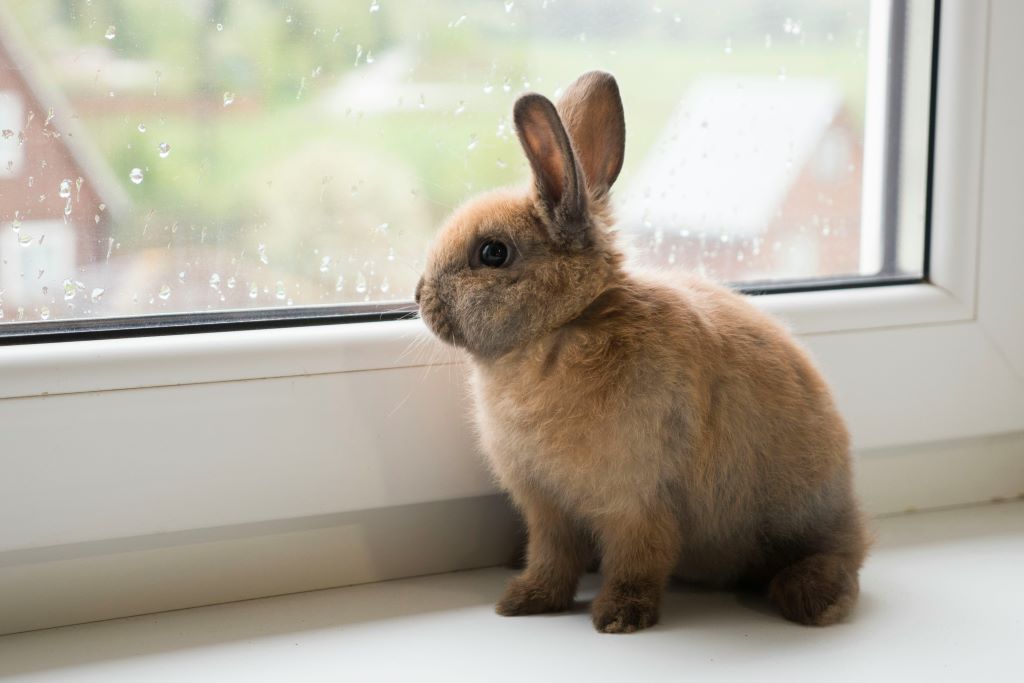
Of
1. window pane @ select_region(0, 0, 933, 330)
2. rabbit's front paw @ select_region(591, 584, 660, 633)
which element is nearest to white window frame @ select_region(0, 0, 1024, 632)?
window pane @ select_region(0, 0, 933, 330)

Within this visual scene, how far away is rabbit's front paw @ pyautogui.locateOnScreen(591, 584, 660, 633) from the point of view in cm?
97

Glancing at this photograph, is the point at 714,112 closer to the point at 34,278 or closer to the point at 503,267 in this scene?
the point at 503,267

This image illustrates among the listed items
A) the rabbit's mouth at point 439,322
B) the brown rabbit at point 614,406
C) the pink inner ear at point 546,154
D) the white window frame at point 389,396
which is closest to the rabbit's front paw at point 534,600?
the brown rabbit at point 614,406

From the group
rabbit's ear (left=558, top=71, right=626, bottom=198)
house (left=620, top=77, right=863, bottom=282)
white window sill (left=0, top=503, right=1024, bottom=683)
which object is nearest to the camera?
white window sill (left=0, top=503, right=1024, bottom=683)

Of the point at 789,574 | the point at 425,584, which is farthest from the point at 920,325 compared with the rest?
the point at 425,584

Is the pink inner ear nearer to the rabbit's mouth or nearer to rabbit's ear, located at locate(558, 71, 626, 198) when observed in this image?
rabbit's ear, located at locate(558, 71, 626, 198)

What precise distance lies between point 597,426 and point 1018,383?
0.66 metres

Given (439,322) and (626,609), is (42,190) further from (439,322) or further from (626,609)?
(626,609)

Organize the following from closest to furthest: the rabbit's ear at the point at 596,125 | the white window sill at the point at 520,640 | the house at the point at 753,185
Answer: the white window sill at the point at 520,640, the rabbit's ear at the point at 596,125, the house at the point at 753,185

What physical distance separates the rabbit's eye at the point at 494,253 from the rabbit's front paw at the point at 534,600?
307mm

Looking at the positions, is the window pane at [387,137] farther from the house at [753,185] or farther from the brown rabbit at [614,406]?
the brown rabbit at [614,406]

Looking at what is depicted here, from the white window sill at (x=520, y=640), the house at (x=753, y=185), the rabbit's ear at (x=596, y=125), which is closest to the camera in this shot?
the white window sill at (x=520, y=640)

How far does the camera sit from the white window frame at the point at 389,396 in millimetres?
979

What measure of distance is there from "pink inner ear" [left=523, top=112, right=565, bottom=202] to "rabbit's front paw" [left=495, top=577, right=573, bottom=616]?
0.37 meters
